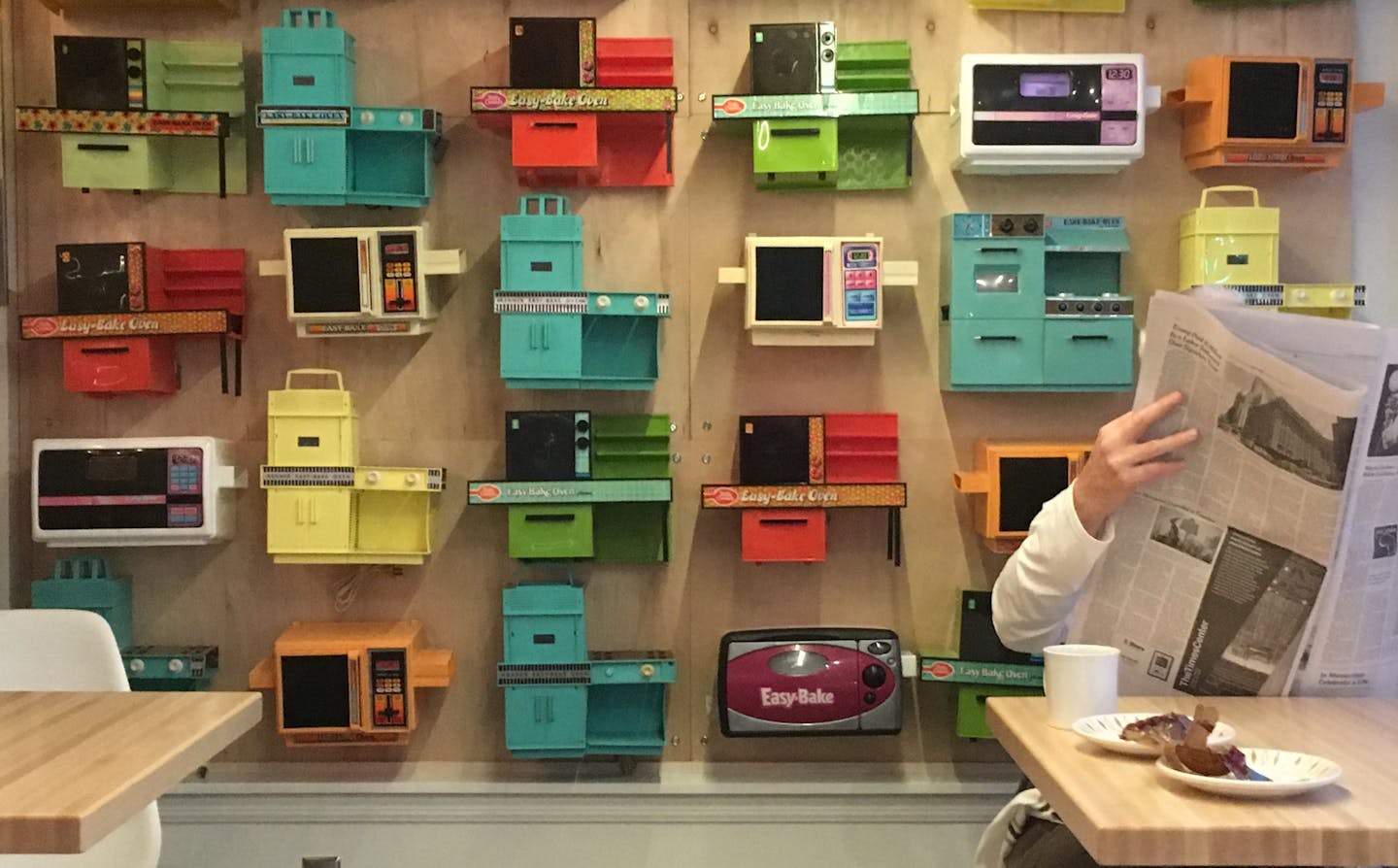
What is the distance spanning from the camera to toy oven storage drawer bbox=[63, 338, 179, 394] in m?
2.74

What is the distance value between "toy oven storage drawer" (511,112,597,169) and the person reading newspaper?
55.2 inches

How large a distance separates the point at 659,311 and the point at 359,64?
0.95m

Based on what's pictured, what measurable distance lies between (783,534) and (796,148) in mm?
870

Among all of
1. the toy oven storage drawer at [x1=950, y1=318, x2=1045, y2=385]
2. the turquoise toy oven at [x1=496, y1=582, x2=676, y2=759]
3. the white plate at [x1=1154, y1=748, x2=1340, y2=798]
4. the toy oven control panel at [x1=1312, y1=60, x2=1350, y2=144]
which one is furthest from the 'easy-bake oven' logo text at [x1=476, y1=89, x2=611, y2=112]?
the white plate at [x1=1154, y1=748, x2=1340, y2=798]

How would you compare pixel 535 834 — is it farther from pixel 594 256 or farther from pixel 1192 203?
pixel 1192 203

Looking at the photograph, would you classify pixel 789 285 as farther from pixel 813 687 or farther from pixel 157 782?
pixel 157 782

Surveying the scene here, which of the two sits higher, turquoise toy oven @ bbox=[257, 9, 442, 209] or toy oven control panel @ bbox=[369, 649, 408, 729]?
turquoise toy oven @ bbox=[257, 9, 442, 209]

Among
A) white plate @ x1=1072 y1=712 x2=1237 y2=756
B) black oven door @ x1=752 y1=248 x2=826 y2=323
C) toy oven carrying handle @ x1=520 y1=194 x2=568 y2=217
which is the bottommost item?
white plate @ x1=1072 y1=712 x2=1237 y2=756

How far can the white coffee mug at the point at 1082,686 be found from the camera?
1447 millimetres

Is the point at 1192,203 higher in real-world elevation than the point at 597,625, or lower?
higher

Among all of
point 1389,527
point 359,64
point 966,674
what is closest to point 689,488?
point 966,674

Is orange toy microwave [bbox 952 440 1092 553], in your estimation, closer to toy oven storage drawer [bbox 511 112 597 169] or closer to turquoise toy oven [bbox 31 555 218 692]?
toy oven storage drawer [bbox 511 112 597 169]

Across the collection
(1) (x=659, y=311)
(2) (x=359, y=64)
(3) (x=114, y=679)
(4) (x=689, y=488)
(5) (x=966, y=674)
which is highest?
(2) (x=359, y=64)

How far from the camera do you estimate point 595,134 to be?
2.71m
